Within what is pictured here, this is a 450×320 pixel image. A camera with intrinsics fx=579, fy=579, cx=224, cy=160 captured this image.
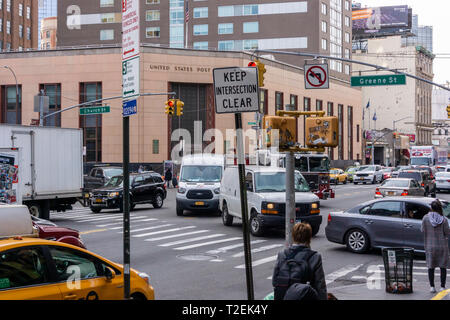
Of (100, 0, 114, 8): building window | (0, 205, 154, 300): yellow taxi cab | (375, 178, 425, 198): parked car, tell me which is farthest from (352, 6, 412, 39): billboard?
(0, 205, 154, 300): yellow taxi cab

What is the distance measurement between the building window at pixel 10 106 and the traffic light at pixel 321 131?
53680mm

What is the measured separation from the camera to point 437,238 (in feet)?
34.0

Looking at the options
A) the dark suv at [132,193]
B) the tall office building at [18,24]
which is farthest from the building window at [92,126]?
the tall office building at [18,24]

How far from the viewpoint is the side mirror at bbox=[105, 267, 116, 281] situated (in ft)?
23.6

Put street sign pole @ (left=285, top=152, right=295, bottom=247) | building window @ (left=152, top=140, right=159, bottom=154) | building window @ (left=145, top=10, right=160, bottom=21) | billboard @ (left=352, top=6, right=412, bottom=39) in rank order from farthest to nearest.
A: billboard @ (left=352, top=6, right=412, bottom=39) → building window @ (left=145, top=10, right=160, bottom=21) → building window @ (left=152, top=140, right=159, bottom=154) → street sign pole @ (left=285, top=152, right=295, bottom=247)

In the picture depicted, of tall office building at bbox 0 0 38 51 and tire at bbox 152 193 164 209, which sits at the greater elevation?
tall office building at bbox 0 0 38 51

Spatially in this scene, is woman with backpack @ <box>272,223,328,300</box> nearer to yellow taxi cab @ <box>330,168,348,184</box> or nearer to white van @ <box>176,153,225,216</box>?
white van @ <box>176,153,225,216</box>

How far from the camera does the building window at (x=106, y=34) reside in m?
76.4

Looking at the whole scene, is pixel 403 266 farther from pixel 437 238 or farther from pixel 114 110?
pixel 114 110

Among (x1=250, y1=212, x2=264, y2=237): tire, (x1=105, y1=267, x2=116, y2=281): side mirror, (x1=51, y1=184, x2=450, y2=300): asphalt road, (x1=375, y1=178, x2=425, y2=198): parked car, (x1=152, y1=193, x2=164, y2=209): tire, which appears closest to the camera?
(x1=105, y1=267, x2=116, y2=281): side mirror

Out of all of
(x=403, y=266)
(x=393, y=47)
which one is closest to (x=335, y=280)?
(x=403, y=266)

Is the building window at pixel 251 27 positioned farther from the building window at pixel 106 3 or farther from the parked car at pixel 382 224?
the parked car at pixel 382 224

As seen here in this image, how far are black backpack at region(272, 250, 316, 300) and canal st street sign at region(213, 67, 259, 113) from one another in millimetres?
1739

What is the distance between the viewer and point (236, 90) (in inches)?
263
